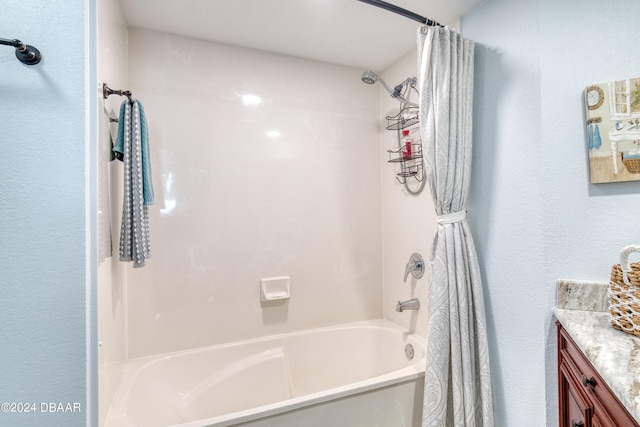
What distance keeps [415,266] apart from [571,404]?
976mm

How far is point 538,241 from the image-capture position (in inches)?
48.4

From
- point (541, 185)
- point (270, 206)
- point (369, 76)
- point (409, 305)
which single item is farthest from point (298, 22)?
point (409, 305)

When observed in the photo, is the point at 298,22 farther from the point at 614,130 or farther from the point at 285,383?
the point at 285,383

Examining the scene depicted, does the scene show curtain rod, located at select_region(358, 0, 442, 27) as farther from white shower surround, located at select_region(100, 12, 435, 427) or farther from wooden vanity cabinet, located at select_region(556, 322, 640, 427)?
wooden vanity cabinet, located at select_region(556, 322, 640, 427)

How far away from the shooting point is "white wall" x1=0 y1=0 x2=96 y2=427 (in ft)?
2.72

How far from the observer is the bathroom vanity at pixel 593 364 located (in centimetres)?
69

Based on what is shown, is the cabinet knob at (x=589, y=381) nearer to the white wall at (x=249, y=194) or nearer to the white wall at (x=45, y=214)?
the white wall at (x=249, y=194)

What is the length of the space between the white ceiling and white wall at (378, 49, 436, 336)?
12.8 inches

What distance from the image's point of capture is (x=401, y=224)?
2.11m

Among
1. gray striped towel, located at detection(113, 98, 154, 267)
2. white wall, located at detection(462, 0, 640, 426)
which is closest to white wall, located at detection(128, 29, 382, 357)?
gray striped towel, located at detection(113, 98, 154, 267)

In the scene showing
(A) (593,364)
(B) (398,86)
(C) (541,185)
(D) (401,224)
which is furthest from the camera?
(D) (401,224)

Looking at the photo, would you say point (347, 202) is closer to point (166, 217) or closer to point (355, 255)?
point (355, 255)

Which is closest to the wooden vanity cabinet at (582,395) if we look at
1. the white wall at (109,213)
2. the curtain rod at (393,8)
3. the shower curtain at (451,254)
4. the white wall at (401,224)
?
the shower curtain at (451,254)

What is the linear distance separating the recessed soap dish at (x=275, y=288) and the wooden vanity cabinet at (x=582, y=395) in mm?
1466
